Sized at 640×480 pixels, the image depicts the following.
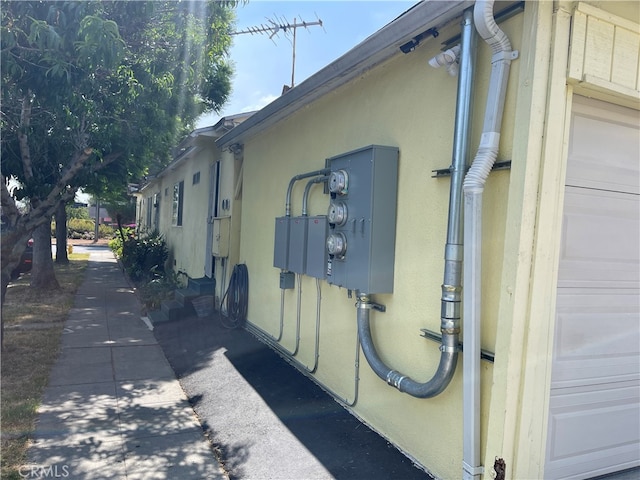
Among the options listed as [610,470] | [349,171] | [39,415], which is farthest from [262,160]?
[610,470]

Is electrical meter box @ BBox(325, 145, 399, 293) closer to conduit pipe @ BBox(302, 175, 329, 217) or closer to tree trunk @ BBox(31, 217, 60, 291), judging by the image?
conduit pipe @ BBox(302, 175, 329, 217)

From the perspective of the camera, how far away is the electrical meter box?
362cm

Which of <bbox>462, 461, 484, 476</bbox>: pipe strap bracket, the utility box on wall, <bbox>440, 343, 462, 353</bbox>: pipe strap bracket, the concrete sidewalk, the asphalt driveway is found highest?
the utility box on wall

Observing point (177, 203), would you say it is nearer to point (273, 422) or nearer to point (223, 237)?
point (223, 237)

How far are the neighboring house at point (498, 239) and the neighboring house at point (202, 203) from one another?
13.6 ft

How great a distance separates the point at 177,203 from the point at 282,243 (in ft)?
28.6

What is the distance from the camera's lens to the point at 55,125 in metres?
6.17

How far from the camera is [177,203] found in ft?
44.1

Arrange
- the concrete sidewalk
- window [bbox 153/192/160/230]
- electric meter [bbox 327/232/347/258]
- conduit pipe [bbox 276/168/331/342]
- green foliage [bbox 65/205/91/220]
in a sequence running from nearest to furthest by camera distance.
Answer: the concrete sidewalk → electric meter [bbox 327/232/347/258] → conduit pipe [bbox 276/168/331/342] → window [bbox 153/192/160/230] → green foliage [bbox 65/205/91/220]

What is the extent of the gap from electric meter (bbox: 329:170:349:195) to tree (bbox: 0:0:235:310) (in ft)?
8.36

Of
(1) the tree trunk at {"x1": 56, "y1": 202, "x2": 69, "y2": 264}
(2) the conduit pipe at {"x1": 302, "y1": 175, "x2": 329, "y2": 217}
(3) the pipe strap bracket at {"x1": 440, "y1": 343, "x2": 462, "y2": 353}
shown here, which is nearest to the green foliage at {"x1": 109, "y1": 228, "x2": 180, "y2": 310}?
(1) the tree trunk at {"x1": 56, "y1": 202, "x2": 69, "y2": 264}

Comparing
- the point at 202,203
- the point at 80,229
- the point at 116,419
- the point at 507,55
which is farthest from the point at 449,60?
the point at 80,229

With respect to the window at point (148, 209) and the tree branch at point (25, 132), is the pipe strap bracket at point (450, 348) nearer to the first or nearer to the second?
the tree branch at point (25, 132)

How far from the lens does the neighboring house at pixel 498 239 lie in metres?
2.61
